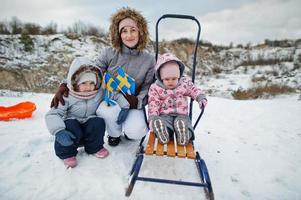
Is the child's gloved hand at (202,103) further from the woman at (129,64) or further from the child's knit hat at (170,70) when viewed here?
the woman at (129,64)

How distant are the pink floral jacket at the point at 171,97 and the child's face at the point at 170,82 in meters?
0.05

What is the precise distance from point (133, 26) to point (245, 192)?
223 centimetres

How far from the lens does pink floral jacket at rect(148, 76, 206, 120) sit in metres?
2.57

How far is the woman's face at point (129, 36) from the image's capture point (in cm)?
254

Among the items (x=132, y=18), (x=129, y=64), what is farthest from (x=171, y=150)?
(x=132, y=18)

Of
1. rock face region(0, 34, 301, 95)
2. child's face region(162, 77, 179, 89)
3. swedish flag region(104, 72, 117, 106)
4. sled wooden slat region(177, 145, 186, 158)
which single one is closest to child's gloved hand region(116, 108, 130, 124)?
swedish flag region(104, 72, 117, 106)

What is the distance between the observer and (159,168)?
244 centimetres

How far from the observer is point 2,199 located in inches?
75.5

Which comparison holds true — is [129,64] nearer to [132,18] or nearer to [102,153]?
[132,18]

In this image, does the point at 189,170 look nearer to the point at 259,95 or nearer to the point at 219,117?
the point at 219,117

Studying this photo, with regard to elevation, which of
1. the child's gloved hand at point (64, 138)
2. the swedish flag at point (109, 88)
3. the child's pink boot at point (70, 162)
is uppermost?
the swedish flag at point (109, 88)

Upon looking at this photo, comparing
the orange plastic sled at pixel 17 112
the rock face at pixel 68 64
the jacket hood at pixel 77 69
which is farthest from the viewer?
the rock face at pixel 68 64

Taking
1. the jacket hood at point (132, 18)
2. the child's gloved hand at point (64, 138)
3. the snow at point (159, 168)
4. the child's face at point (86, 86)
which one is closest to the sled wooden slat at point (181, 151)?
the snow at point (159, 168)

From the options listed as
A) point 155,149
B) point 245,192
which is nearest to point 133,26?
point 155,149
